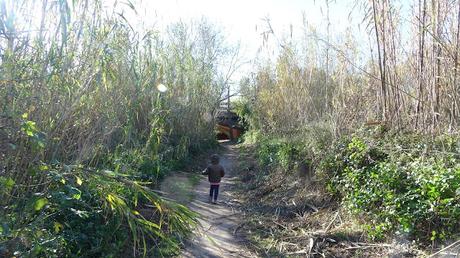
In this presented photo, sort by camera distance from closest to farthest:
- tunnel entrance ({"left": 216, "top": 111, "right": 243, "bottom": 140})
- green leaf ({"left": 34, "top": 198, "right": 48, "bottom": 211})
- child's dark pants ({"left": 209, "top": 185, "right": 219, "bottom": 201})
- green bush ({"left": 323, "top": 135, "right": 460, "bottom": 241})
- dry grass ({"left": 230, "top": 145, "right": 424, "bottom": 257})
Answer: green leaf ({"left": 34, "top": 198, "right": 48, "bottom": 211})
green bush ({"left": 323, "top": 135, "right": 460, "bottom": 241})
dry grass ({"left": 230, "top": 145, "right": 424, "bottom": 257})
child's dark pants ({"left": 209, "top": 185, "right": 219, "bottom": 201})
tunnel entrance ({"left": 216, "top": 111, "right": 243, "bottom": 140})

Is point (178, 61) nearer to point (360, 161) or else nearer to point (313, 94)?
point (313, 94)

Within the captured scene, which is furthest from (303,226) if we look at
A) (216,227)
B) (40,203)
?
(40,203)

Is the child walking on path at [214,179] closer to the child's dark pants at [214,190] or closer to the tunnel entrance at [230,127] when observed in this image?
the child's dark pants at [214,190]

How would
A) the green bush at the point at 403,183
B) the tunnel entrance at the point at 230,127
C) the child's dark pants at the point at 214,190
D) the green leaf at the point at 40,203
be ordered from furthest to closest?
the tunnel entrance at the point at 230,127 < the child's dark pants at the point at 214,190 < the green bush at the point at 403,183 < the green leaf at the point at 40,203

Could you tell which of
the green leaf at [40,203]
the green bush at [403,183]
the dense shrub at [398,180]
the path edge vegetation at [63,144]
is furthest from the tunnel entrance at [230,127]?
the green leaf at [40,203]

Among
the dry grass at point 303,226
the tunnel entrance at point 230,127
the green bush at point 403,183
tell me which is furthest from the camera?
the tunnel entrance at point 230,127

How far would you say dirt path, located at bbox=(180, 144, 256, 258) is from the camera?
18.1 ft

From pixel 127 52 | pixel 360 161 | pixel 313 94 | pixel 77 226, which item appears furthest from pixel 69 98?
pixel 313 94

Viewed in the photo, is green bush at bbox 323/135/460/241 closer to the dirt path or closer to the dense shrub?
the dense shrub

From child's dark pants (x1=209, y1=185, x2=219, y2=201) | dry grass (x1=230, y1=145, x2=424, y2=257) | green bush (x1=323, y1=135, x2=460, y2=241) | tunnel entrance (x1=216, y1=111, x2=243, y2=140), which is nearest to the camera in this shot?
green bush (x1=323, y1=135, x2=460, y2=241)

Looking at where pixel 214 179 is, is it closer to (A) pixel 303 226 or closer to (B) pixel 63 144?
(A) pixel 303 226

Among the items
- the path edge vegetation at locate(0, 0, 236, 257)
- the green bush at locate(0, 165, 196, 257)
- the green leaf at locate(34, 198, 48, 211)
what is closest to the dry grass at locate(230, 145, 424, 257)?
the path edge vegetation at locate(0, 0, 236, 257)

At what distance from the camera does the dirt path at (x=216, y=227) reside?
5.51m

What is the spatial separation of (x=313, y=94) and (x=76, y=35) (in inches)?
258
